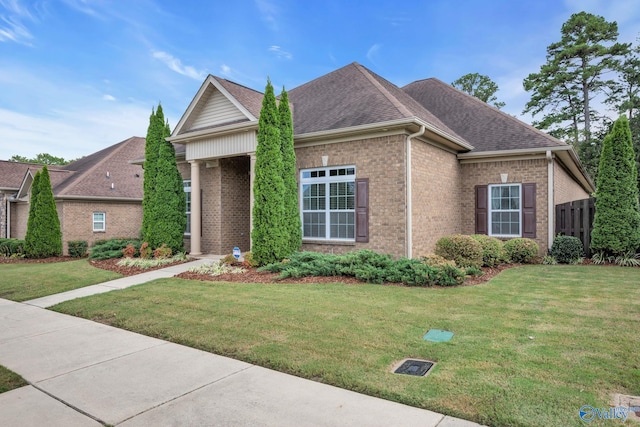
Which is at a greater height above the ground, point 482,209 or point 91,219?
point 482,209

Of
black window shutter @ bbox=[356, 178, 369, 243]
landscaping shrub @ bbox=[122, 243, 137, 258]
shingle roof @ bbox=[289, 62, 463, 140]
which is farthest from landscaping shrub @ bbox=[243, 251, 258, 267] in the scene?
landscaping shrub @ bbox=[122, 243, 137, 258]

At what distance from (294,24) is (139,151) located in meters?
15.0

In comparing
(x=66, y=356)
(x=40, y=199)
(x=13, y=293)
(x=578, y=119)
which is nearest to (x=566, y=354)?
(x=66, y=356)

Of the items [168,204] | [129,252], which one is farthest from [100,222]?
[168,204]

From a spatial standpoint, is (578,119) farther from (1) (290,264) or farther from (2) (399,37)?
(1) (290,264)

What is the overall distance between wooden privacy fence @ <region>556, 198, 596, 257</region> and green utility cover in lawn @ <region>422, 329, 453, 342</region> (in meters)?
10.1

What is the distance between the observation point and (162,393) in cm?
355

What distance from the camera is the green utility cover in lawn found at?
4.83 meters

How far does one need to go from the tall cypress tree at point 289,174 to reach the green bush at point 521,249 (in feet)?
21.6

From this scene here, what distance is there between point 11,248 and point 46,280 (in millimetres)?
10513

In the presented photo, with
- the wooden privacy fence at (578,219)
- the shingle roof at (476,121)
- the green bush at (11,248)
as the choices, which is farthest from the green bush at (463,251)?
the green bush at (11,248)

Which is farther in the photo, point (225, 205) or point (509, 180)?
point (225, 205)

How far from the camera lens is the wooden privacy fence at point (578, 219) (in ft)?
41.3

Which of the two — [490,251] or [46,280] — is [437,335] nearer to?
[490,251]
